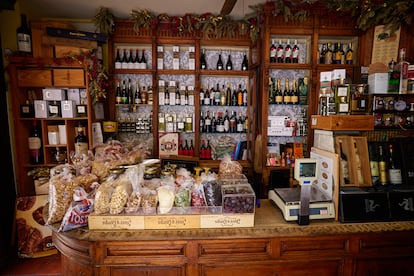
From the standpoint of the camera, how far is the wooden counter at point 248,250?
143 cm

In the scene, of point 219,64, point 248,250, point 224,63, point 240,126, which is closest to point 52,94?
point 219,64

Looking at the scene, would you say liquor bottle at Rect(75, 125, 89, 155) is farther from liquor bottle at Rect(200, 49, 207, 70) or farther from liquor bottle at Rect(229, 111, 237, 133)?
liquor bottle at Rect(229, 111, 237, 133)

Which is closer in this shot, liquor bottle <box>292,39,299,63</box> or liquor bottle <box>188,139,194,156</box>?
liquor bottle <box>292,39,299,63</box>

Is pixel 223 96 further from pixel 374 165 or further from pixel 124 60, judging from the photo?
pixel 374 165

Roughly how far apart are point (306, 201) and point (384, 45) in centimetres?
278

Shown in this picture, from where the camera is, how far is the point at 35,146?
117 inches

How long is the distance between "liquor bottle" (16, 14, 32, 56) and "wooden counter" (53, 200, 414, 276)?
2438mm

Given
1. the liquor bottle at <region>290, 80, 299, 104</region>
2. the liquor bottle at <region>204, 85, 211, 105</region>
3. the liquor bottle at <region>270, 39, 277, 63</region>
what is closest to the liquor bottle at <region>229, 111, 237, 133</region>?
the liquor bottle at <region>204, 85, 211, 105</region>

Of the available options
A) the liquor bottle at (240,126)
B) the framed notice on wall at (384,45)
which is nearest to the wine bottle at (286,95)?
the liquor bottle at (240,126)

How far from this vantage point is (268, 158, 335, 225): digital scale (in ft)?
4.94

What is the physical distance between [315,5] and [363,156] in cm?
246

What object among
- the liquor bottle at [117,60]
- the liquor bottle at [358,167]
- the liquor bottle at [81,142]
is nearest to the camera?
the liquor bottle at [358,167]

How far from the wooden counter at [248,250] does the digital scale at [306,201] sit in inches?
2.4

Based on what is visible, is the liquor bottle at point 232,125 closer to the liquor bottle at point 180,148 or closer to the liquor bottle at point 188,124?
the liquor bottle at point 188,124
